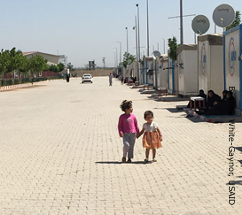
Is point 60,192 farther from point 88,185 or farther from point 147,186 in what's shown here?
point 147,186

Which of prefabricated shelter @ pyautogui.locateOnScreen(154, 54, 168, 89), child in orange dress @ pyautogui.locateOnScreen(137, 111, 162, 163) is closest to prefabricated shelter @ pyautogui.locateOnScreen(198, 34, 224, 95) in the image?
child in orange dress @ pyautogui.locateOnScreen(137, 111, 162, 163)

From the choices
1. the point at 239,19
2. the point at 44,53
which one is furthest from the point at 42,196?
the point at 44,53

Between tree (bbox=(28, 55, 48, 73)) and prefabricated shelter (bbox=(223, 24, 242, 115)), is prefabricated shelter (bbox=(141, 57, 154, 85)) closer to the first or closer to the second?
prefabricated shelter (bbox=(223, 24, 242, 115))

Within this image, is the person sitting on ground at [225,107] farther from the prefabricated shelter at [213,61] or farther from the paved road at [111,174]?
the prefabricated shelter at [213,61]

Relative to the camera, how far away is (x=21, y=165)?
333 inches

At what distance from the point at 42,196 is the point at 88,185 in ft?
2.59

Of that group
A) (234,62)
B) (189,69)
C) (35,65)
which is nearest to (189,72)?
(189,69)

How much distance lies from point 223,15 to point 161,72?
54.8ft

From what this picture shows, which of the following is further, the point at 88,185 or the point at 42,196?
the point at 88,185

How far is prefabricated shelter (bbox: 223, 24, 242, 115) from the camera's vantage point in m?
14.8

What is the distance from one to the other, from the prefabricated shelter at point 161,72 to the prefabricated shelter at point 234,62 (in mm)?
16398

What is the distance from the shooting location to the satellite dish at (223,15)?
61.7 ft

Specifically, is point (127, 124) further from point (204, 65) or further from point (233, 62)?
point (204, 65)

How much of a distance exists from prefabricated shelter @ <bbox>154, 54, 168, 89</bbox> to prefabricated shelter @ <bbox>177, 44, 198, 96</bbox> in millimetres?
7789
